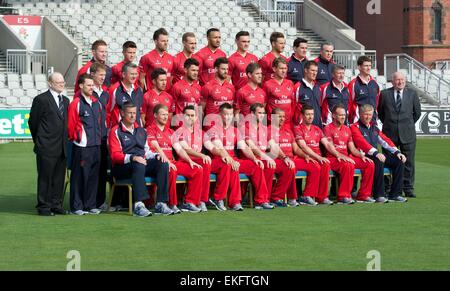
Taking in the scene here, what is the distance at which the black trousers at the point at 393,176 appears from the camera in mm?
13633

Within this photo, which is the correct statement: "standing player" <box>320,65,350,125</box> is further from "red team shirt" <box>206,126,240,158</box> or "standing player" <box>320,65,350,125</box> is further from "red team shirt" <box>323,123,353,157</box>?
"red team shirt" <box>206,126,240,158</box>

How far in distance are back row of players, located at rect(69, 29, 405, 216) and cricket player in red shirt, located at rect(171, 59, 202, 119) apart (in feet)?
0.05

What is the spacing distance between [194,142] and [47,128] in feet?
6.23

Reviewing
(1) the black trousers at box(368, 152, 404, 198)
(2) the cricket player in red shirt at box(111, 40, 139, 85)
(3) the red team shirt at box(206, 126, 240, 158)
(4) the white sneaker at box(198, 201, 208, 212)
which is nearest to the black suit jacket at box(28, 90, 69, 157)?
(2) the cricket player in red shirt at box(111, 40, 139, 85)

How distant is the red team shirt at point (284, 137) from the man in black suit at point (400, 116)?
5.92 feet

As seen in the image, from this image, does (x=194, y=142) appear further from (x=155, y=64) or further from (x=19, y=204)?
(x=19, y=204)

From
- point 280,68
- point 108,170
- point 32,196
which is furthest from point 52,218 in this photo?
point 280,68

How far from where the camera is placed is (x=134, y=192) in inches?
478

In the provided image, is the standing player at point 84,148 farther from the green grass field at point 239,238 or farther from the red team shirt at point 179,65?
the red team shirt at point 179,65

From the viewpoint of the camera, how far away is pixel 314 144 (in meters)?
13.6

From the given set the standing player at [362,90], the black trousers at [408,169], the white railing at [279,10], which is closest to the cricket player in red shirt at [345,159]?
the standing player at [362,90]

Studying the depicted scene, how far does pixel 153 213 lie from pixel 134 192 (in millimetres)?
399

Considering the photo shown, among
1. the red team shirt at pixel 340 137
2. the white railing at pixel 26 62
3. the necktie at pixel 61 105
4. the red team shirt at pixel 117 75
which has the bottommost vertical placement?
the red team shirt at pixel 340 137

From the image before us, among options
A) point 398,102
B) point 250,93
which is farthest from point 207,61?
point 398,102
